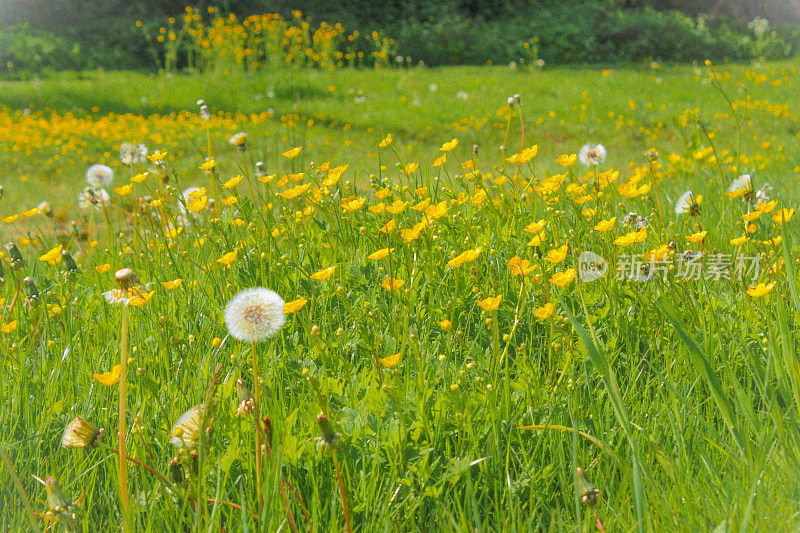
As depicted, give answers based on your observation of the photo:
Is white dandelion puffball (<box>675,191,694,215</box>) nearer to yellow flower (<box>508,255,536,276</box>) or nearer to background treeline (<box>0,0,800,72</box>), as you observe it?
yellow flower (<box>508,255,536,276</box>)

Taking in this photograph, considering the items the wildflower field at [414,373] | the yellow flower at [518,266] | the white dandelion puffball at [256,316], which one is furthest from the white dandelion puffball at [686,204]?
the white dandelion puffball at [256,316]

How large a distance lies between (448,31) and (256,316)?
43.3 ft

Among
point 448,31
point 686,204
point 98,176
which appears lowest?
point 98,176

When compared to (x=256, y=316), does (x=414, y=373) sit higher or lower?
lower

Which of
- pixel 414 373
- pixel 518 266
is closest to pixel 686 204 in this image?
pixel 518 266

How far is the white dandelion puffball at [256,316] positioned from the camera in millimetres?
1220

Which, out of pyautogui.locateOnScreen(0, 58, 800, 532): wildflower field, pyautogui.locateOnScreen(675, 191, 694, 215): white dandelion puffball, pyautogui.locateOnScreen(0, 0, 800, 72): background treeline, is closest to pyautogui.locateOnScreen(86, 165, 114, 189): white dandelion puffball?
pyautogui.locateOnScreen(0, 58, 800, 532): wildflower field

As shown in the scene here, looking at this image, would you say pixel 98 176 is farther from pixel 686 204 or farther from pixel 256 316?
pixel 686 204

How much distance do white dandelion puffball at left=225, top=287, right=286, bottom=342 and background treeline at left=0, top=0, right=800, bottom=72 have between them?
12.2 metres

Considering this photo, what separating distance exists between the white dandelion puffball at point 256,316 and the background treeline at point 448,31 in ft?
39.9

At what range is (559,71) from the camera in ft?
37.6

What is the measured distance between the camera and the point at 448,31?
1341cm

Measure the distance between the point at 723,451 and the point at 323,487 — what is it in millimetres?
718

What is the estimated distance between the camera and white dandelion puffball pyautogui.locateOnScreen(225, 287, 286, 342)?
1.22 meters
